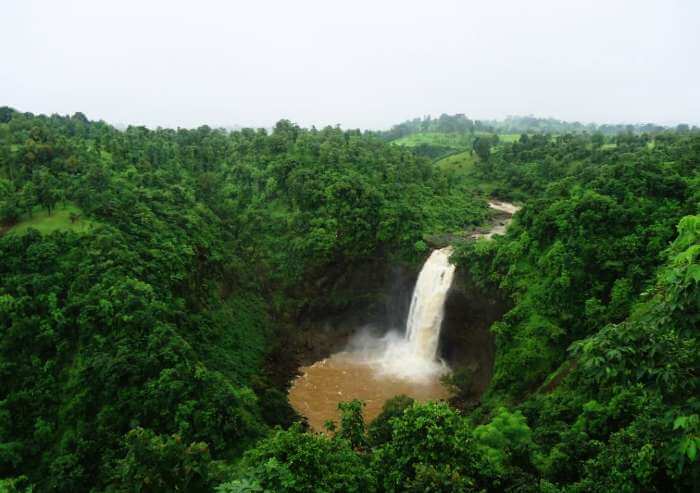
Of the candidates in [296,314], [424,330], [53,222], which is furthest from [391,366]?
[53,222]

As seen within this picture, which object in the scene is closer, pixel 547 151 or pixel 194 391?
pixel 194 391

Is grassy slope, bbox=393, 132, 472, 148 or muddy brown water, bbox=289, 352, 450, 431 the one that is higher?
grassy slope, bbox=393, 132, 472, 148

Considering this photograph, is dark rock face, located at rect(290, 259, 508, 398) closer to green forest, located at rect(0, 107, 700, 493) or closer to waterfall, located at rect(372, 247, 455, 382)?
green forest, located at rect(0, 107, 700, 493)

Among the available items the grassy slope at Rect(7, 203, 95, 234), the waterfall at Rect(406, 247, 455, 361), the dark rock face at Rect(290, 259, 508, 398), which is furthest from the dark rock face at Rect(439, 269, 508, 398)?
the grassy slope at Rect(7, 203, 95, 234)

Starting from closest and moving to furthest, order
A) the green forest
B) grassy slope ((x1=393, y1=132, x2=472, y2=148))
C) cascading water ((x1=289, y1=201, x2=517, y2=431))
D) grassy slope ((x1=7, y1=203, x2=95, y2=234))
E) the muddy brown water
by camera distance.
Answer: the green forest, grassy slope ((x1=7, y1=203, x2=95, y2=234)), the muddy brown water, cascading water ((x1=289, y1=201, x2=517, y2=431)), grassy slope ((x1=393, y1=132, x2=472, y2=148))

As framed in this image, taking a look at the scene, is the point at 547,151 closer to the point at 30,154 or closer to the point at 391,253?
the point at 391,253

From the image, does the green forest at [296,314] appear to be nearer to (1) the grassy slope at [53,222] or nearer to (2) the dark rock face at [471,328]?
(1) the grassy slope at [53,222]

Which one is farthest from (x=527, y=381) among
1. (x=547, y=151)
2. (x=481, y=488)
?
(x=547, y=151)
